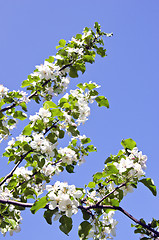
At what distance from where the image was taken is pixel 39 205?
193 cm

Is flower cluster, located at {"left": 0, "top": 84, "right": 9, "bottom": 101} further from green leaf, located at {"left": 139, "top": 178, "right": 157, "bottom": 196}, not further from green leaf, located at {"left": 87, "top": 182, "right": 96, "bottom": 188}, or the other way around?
green leaf, located at {"left": 139, "top": 178, "right": 157, "bottom": 196}

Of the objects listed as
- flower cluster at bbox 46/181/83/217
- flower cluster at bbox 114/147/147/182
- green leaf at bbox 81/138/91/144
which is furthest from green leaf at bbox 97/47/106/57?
flower cluster at bbox 46/181/83/217

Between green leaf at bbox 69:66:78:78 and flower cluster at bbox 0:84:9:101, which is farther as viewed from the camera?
green leaf at bbox 69:66:78:78

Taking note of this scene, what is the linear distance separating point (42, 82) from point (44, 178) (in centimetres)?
122

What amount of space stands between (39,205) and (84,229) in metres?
0.50

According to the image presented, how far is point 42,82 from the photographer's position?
3232 millimetres

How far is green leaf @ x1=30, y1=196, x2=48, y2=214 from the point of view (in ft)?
6.28

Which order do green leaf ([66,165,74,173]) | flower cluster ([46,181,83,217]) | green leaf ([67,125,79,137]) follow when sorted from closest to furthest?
1. flower cluster ([46,181,83,217])
2. green leaf ([67,125,79,137])
3. green leaf ([66,165,74,173])

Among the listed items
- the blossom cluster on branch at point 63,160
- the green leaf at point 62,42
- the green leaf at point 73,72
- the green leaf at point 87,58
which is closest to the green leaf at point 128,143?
the blossom cluster on branch at point 63,160

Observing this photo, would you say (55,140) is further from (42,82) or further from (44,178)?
(42,82)

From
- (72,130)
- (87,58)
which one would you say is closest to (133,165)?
(72,130)

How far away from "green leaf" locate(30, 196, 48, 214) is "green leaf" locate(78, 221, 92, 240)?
0.44 meters

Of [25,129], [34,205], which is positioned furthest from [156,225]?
[25,129]

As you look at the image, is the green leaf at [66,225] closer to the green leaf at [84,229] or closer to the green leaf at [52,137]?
the green leaf at [84,229]
